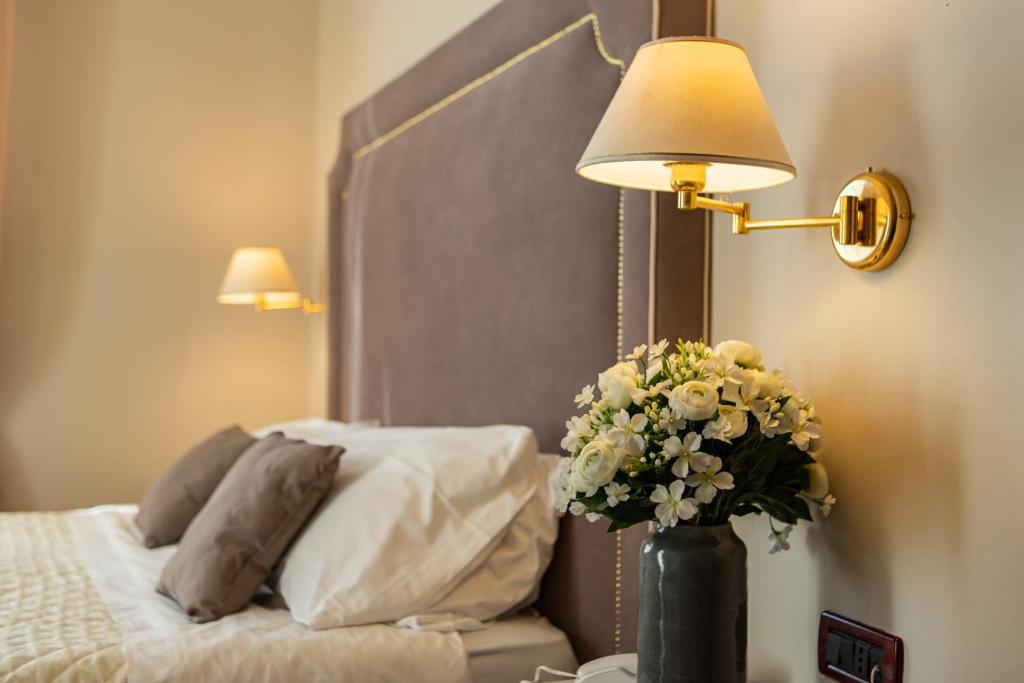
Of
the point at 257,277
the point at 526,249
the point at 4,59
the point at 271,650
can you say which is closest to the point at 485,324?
the point at 526,249

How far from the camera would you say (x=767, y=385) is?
1.37 m

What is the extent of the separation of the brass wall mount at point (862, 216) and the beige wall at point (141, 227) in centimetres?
311

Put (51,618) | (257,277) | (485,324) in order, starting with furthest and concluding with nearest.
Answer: (257,277) < (485,324) < (51,618)

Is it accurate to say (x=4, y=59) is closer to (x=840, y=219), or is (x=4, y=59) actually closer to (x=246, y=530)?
(x=246, y=530)

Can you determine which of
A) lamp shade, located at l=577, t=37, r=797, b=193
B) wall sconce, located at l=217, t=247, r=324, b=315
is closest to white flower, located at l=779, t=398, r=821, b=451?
lamp shade, located at l=577, t=37, r=797, b=193

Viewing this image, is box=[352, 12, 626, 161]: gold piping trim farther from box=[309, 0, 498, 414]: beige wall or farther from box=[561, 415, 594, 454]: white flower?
box=[561, 415, 594, 454]: white flower

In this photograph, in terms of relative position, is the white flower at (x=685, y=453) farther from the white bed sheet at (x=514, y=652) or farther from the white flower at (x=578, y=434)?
the white bed sheet at (x=514, y=652)

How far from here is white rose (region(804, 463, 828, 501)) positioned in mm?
1418

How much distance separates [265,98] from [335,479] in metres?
2.56

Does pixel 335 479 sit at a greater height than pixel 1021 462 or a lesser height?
lesser

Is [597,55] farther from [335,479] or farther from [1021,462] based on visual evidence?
[1021,462]

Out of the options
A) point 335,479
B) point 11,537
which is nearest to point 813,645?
point 335,479

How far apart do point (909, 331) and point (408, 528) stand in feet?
3.37

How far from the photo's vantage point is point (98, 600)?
80.3 inches
